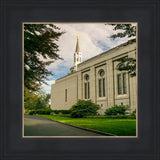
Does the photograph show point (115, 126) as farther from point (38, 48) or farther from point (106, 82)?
point (106, 82)

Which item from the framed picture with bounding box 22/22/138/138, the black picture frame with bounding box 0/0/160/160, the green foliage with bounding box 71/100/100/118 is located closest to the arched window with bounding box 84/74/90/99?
the framed picture with bounding box 22/22/138/138

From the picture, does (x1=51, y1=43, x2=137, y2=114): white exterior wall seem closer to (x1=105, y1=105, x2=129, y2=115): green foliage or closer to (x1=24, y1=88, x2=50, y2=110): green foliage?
(x1=105, y1=105, x2=129, y2=115): green foliage

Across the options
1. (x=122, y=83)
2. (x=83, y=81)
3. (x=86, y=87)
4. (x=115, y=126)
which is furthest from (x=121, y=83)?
(x=115, y=126)

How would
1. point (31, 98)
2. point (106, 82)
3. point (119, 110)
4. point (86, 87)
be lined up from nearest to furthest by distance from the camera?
point (31, 98) < point (119, 110) < point (106, 82) < point (86, 87)

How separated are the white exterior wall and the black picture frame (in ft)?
46.6
